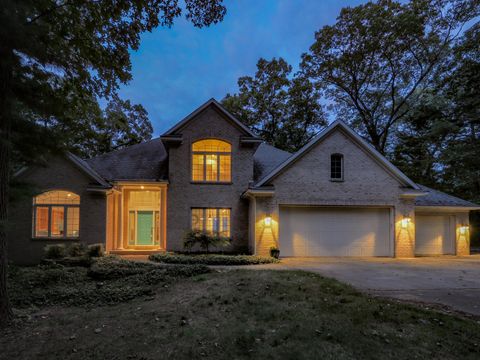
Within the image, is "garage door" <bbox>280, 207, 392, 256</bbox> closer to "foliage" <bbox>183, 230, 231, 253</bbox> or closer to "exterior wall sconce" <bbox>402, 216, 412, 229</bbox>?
"exterior wall sconce" <bbox>402, 216, 412, 229</bbox>

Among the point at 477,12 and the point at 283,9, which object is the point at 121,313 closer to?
the point at 477,12

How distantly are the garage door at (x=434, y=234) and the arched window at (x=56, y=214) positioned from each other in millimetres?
16847

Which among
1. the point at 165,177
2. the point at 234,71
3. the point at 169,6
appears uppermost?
the point at 234,71

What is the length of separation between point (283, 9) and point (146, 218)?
44663mm

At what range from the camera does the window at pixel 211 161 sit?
14430 mm

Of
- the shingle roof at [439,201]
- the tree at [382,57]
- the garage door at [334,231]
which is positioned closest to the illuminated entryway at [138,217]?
the garage door at [334,231]

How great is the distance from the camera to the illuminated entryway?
46.1ft

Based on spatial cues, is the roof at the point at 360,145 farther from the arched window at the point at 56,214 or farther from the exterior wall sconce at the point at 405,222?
the arched window at the point at 56,214

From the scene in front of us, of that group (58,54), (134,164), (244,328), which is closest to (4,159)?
(58,54)

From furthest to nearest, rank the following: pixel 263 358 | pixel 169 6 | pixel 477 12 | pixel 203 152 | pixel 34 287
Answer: pixel 477 12 < pixel 203 152 < pixel 34 287 < pixel 169 6 < pixel 263 358

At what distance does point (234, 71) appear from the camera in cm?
18575

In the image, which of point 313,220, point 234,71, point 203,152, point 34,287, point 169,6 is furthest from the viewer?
point 234,71

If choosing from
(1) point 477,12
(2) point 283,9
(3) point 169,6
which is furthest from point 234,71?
(3) point 169,6

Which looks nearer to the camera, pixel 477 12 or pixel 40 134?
pixel 40 134
